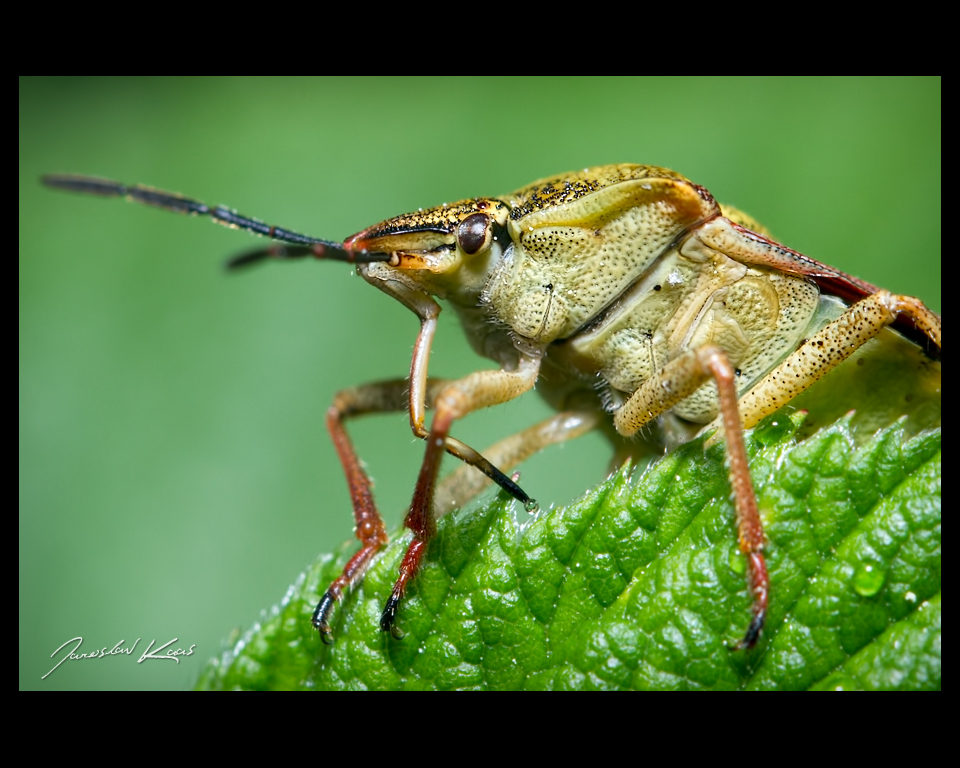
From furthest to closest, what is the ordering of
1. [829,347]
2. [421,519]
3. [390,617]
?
[829,347], [421,519], [390,617]

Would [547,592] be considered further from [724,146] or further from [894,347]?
[724,146]

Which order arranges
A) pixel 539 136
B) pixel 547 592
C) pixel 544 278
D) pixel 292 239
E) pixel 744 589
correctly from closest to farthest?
pixel 744 589, pixel 547 592, pixel 292 239, pixel 544 278, pixel 539 136

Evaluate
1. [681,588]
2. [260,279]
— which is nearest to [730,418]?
[681,588]

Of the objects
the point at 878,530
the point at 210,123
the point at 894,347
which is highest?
the point at 210,123

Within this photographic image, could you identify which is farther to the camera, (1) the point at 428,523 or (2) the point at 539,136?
(2) the point at 539,136

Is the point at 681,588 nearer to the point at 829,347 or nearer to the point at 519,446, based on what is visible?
the point at 829,347
